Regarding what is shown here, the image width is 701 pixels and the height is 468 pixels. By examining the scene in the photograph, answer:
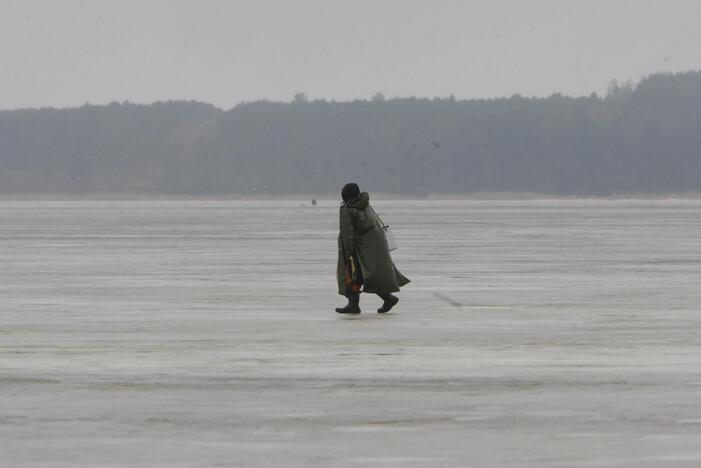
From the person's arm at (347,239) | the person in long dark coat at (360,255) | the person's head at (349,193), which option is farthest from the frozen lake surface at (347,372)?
the person's head at (349,193)

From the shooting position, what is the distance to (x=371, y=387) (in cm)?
1263

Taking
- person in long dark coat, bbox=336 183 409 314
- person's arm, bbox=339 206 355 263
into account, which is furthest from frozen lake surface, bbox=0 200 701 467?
person's arm, bbox=339 206 355 263

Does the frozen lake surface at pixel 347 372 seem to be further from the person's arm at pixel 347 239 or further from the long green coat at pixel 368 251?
the person's arm at pixel 347 239

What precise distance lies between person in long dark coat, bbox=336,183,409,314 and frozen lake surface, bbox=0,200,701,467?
0.38 metres

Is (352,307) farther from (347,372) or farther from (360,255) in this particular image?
(347,372)

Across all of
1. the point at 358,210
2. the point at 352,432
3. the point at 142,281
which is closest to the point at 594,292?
the point at 358,210

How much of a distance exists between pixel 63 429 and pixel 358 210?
10.5 metres

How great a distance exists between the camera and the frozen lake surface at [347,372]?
9672 millimetres

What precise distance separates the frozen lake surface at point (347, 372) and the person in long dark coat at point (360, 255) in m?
0.38

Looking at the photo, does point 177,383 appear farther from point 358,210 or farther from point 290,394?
point 358,210

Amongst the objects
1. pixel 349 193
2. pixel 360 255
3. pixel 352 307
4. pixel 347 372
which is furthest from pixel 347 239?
pixel 347 372

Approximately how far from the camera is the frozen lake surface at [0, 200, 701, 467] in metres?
9.67

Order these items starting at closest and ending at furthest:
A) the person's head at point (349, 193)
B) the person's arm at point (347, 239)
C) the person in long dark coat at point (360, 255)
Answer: the person's arm at point (347, 239), the person in long dark coat at point (360, 255), the person's head at point (349, 193)

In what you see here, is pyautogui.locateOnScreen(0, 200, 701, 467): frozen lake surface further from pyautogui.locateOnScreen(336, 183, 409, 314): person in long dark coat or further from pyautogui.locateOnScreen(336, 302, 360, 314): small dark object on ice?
pyautogui.locateOnScreen(336, 183, 409, 314): person in long dark coat
